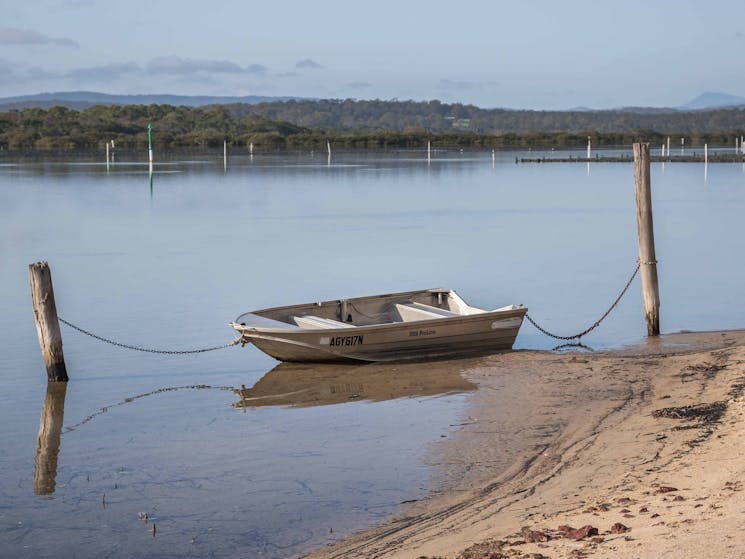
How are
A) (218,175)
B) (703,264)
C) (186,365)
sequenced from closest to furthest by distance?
Result: (186,365)
(703,264)
(218,175)

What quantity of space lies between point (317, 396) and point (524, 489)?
5.08m

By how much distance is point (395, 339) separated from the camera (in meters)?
15.4

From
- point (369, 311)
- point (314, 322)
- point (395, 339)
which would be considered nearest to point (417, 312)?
point (369, 311)

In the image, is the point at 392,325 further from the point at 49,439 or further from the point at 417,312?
the point at 49,439

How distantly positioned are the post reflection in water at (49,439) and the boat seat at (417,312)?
504cm

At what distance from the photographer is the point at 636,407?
12516mm

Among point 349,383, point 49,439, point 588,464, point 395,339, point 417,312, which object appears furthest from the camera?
point 417,312

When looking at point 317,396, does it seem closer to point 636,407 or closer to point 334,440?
point 334,440

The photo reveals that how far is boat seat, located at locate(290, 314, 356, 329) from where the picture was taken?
615 inches

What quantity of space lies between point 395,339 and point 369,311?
147 centimetres

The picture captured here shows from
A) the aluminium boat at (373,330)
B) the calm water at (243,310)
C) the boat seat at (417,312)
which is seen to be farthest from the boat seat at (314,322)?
the boat seat at (417,312)

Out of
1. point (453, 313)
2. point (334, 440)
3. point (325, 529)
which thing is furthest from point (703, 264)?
point (325, 529)

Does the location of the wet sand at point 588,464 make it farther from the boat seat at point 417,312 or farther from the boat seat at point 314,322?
the boat seat at point 314,322

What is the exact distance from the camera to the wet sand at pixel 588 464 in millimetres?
7281
